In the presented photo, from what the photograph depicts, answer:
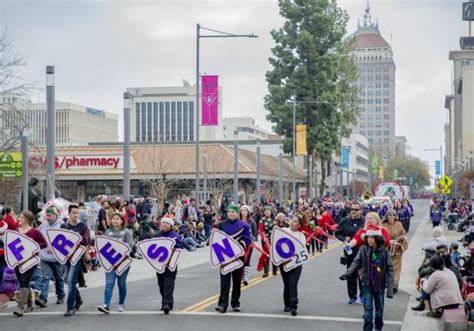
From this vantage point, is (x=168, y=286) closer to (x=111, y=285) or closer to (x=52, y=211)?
(x=111, y=285)

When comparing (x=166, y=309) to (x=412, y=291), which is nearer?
(x=166, y=309)

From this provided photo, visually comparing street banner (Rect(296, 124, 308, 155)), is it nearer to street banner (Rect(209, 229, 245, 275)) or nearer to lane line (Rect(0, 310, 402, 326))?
street banner (Rect(209, 229, 245, 275))

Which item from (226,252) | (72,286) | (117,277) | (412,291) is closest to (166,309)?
(117,277)

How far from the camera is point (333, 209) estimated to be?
4459 cm

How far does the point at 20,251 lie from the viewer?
14430 mm

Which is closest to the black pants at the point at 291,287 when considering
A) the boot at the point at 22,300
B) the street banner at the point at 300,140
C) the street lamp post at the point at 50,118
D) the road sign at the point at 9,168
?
the boot at the point at 22,300

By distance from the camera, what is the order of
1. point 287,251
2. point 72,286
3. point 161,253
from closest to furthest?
point 72,286 → point 161,253 → point 287,251

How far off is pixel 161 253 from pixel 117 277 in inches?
33.2

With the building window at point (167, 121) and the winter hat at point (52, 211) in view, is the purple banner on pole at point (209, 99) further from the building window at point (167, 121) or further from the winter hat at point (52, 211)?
the building window at point (167, 121)

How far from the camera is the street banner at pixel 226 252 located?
1425 cm

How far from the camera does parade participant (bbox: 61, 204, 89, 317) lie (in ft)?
45.7

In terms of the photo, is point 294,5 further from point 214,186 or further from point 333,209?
point 333,209

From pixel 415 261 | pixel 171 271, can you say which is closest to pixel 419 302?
pixel 171 271

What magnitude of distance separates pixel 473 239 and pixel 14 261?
27.3 ft
